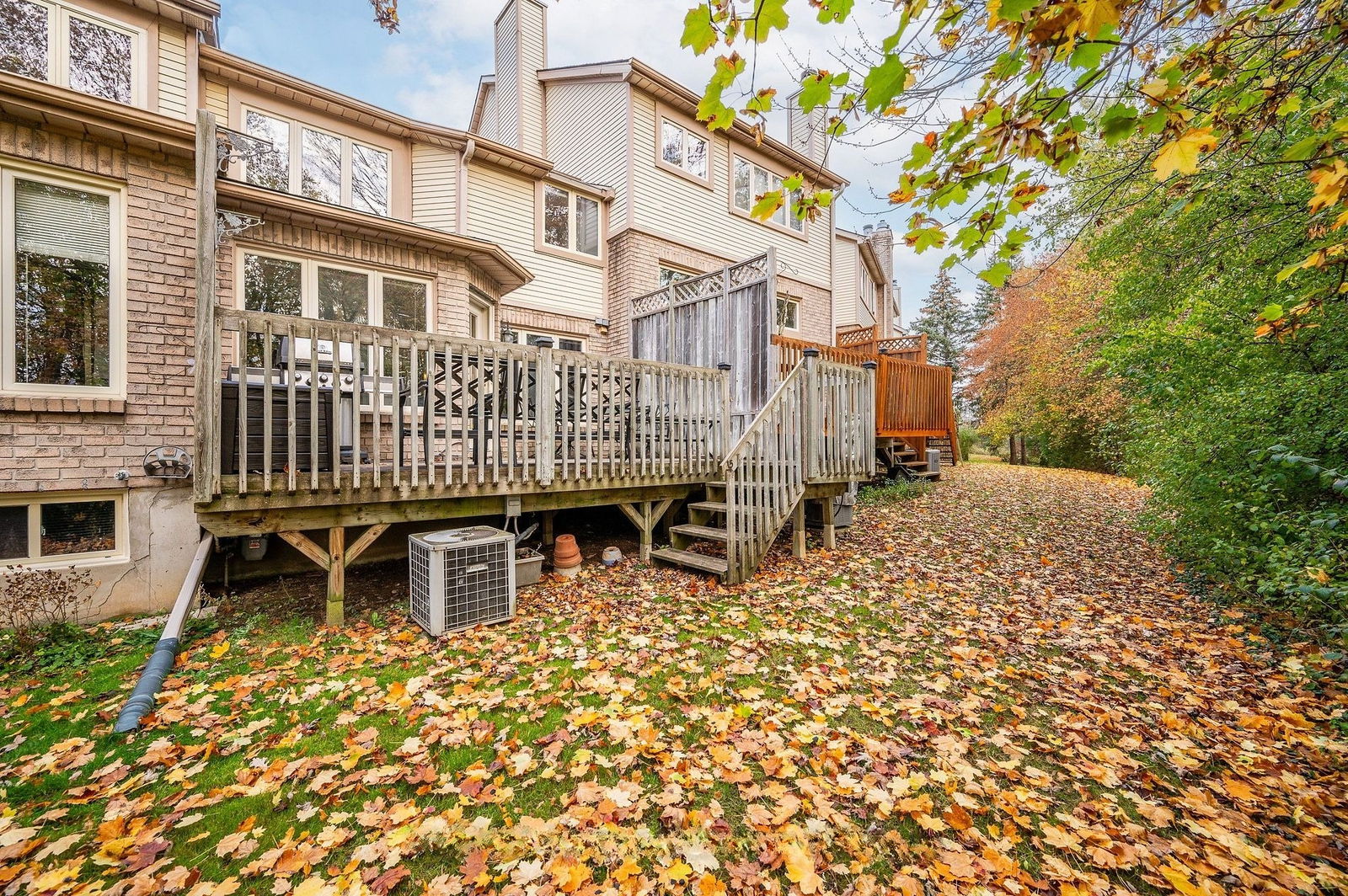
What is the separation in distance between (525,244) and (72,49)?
5255mm

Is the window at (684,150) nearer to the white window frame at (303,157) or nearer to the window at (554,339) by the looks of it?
the window at (554,339)

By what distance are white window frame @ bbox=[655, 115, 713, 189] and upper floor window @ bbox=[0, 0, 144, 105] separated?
746 cm

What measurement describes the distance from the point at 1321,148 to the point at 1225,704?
3.01 meters

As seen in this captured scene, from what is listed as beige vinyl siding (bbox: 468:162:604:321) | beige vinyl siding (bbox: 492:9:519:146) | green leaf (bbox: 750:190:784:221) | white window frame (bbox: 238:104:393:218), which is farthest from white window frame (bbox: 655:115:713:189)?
green leaf (bbox: 750:190:784:221)

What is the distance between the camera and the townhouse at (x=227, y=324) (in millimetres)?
3988

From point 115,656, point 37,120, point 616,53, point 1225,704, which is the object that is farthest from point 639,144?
point 1225,704

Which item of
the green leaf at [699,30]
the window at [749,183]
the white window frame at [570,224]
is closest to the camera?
the green leaf at [699,30]

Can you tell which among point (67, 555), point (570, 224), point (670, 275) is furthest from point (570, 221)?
point (67, 555)

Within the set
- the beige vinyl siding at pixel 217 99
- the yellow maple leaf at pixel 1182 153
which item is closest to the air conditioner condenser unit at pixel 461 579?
the yellow maple leaf at pixel 1182 153

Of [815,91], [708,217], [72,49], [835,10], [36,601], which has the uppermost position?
[708,217]

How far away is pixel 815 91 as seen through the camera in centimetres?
234

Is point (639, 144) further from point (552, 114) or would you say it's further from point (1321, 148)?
point (1321, 148)

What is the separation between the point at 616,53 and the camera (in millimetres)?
9922

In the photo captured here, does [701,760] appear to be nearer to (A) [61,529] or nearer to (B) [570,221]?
(A) [61,529]
